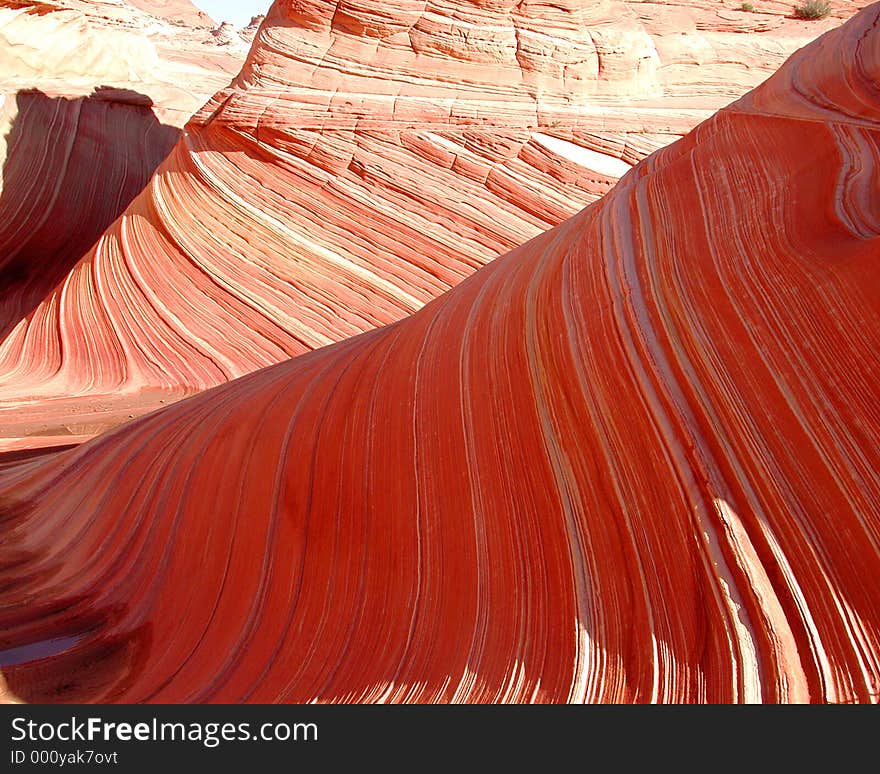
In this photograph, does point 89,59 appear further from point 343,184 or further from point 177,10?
point 177,10

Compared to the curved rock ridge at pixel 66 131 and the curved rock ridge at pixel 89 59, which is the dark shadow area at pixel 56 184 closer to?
the curved rock ridge at pixel 66 131

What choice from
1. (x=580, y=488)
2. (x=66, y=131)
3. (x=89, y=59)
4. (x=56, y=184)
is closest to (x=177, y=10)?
(x=89, y=59)

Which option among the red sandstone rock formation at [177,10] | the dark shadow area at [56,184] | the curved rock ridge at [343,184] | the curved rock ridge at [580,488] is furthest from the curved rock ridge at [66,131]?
the red sandstone rock formation at [177,10]

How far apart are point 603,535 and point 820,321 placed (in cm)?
79

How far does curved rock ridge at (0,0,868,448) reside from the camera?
7.74 m

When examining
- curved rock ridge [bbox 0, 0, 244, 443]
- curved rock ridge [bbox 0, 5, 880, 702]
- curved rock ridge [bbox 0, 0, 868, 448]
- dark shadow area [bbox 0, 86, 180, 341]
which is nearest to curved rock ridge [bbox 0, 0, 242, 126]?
curved rock ridge [bbox 0, 0, 244, 443]

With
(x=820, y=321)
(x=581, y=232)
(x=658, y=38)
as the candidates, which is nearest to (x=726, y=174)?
(x=581, y=232)

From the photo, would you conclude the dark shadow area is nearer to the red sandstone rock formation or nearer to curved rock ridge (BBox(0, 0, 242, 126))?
curved rock ridge (BBox(0, 0, 242, 126))

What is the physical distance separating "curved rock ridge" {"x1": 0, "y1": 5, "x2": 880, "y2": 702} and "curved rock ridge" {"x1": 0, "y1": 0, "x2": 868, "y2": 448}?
12.7 ft

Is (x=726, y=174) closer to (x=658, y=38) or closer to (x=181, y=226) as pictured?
(x=181, y=226)

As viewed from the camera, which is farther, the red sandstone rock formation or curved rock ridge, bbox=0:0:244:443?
the red sandstone rock formation

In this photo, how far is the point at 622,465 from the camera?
2467 mm

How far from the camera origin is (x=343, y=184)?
817 centimetres

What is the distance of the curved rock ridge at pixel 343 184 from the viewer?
7738 mm
